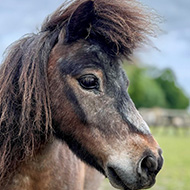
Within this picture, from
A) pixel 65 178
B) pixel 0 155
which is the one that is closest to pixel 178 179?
pixel 65 178

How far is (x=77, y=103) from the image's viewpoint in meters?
2.35

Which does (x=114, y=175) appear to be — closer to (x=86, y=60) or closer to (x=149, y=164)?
(x=149, y=164)

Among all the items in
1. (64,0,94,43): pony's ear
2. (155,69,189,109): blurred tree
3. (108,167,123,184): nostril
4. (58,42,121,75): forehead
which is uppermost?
(64,0,94,43): pony's ear

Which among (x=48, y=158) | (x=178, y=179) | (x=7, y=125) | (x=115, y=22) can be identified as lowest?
(x=178, y=179)

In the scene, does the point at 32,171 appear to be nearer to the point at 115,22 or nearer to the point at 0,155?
the point at 0,155

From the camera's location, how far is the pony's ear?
2479mm

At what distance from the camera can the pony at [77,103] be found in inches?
89.5

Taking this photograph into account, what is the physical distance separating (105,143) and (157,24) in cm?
121

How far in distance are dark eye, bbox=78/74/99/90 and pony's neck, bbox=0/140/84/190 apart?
1.88ft

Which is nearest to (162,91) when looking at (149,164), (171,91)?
(171,91)

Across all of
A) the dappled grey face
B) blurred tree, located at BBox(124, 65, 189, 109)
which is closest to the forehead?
the dappled grey face

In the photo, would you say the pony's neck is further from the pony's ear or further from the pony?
the pony's ear

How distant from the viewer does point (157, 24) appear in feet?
9.36

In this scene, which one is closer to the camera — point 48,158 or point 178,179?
point 48,158
